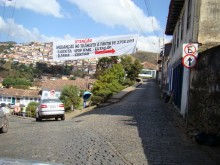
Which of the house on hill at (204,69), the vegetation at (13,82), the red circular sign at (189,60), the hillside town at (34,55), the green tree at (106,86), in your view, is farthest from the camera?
the hillside town at (34,55)

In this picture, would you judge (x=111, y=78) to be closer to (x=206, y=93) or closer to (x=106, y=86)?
(x=106, y=86)

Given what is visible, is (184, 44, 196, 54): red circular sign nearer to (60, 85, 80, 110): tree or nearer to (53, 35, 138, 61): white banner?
(53, 35, 138, 61): white banner

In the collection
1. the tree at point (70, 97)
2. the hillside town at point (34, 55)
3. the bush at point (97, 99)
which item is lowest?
the tree at point (70, 97)

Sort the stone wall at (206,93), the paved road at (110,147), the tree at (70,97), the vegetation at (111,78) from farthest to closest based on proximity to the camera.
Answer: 1. the tree at (70,97)
2. the vegetation at (111,78)
3. the stone wall at (206,93)
4. the paved road at (110,147)

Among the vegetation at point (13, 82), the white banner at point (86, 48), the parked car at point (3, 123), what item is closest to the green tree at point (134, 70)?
the vegetation at point (13, 82)

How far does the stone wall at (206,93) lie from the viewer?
33.4 feet

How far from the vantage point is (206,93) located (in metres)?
11.5

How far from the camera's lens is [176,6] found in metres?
20.6

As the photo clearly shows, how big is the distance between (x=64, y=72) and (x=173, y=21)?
80.1 m

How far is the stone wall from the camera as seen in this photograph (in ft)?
33.4

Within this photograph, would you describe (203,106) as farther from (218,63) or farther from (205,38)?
A: (205,38)

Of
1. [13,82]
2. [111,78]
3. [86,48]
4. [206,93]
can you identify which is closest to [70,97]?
[111,78]

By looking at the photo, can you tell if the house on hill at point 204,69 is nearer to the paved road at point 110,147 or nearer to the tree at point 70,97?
the paved road at point 110,147

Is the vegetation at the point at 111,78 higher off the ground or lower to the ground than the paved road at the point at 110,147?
higher
